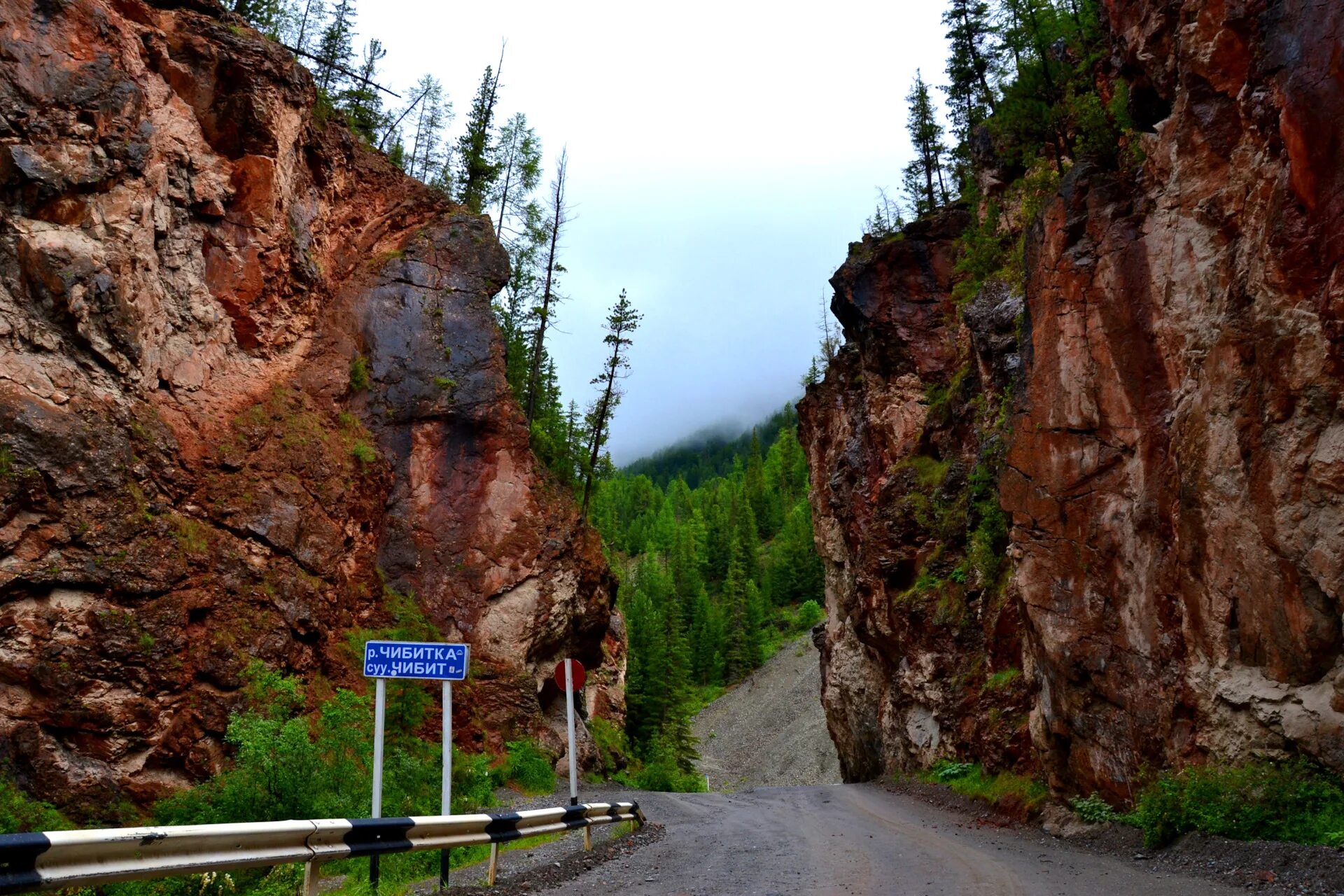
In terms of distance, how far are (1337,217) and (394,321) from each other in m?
22.9

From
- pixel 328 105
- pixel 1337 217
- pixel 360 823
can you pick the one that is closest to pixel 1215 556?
pixel 1337 217

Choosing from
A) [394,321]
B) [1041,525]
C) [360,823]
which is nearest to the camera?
[360,823]

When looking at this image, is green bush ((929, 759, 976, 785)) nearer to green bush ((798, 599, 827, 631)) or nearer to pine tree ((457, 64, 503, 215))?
pine tree ((457, 64, 503, 215))

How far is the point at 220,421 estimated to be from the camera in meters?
18.8

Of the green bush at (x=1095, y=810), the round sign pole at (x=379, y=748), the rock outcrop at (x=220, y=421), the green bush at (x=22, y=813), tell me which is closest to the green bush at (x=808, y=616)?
the rock outcrop at (x=220, y=421)

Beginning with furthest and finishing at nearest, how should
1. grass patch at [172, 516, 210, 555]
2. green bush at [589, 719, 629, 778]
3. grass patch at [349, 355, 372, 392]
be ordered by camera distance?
green bush at [589, 719, 629, 778]
grass patch at [349, 355, 372, 392]
grass patch at [172, 516, 210, 555]

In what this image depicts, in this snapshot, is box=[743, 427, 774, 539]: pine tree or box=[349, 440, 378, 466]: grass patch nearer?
box=[349, 440, 378, 466]: grass patch

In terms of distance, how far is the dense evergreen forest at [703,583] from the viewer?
1678 inches

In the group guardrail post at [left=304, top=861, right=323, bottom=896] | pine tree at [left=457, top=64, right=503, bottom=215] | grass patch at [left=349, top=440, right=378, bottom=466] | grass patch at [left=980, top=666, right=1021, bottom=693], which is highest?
pine tree at [left=457, top=64, right=503, bottom=215]

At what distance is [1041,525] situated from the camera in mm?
16031

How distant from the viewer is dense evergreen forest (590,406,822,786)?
140 ft

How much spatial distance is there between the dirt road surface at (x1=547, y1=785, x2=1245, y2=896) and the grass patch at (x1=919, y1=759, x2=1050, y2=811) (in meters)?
1.26

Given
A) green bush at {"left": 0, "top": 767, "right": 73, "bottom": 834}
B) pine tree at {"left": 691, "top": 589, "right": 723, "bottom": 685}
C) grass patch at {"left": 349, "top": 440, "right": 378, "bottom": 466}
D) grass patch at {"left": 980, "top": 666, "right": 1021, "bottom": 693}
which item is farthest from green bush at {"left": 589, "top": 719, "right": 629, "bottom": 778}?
pine tree at {"left": 691, "top": 589, "right": 723, "bottom": 685}

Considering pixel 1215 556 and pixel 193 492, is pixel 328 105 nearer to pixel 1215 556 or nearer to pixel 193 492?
pixel 193 492
